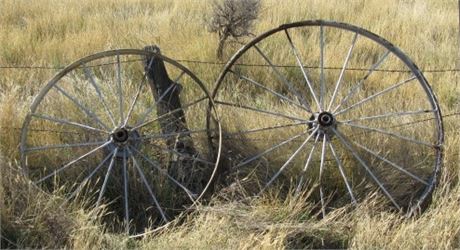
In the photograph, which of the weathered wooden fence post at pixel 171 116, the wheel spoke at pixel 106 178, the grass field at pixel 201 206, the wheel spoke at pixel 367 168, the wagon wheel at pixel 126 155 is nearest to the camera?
the grass field at pixel 201 206

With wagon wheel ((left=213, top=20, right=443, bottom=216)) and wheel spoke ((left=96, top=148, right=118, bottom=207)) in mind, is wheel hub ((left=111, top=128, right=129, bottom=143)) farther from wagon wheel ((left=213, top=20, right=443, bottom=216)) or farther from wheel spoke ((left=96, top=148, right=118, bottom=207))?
wagon wheel ((left=213, top=20, right=443, bottom=216))

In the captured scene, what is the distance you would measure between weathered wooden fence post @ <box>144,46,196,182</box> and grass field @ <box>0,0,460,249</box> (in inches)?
13.5

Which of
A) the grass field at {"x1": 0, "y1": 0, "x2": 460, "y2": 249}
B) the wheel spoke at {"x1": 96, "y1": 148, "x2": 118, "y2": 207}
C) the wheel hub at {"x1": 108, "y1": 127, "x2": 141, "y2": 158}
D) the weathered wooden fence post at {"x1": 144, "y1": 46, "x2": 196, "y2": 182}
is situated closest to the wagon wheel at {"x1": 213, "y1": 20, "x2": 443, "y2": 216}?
the grass field at {"x1": 0, "y1": 0, "x2": 460, "y2": 249}

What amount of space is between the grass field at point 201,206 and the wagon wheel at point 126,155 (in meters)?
0.16

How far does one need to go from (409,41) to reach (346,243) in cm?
371

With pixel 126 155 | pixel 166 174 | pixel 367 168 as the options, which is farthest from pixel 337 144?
pixel 126 155

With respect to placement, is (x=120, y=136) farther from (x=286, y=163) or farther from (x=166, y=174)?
(x=286, y=163)

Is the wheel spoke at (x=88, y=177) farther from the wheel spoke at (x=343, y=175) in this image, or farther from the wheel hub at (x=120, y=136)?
the wheel spoke at (x=343, y=175)

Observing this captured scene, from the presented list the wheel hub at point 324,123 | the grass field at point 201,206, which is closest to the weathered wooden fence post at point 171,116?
the grass field at point 201,206

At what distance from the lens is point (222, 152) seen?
12.3ft

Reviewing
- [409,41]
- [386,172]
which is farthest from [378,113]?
[409,41]

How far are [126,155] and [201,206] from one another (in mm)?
544

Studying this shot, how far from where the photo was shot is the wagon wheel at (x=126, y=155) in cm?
337

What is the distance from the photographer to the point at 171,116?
369cm
